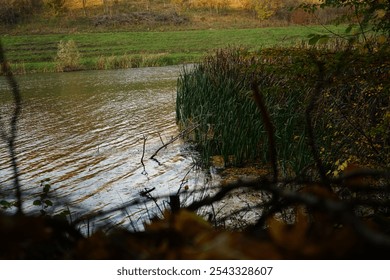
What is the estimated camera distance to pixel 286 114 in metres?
7.34

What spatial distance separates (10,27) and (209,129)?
210 feet

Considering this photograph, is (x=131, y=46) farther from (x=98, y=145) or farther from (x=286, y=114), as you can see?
(x=286, y=114)

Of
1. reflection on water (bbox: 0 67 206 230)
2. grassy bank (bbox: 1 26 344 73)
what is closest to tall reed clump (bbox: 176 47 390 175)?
reflection on water (bbox: 0 67 206 230)

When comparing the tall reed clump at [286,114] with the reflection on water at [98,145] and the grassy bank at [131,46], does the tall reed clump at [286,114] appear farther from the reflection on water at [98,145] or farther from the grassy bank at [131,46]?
the grassy bank at [131,46]

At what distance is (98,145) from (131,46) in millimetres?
39777

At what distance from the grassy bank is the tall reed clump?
86.4 feet

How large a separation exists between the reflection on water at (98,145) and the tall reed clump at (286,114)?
0.95 m

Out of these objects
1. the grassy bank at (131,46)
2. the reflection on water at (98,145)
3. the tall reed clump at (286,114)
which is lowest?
the grassy bank at (131,46)

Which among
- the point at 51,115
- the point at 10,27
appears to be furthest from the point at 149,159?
the point at 10,27

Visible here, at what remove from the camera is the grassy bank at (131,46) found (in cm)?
3706

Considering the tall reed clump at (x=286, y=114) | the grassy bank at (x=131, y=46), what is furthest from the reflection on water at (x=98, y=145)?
the grassy bank at (x=131, y=46)

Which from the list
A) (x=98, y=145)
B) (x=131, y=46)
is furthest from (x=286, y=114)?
(x=131, y=46)

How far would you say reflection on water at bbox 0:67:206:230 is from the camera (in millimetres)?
7492
